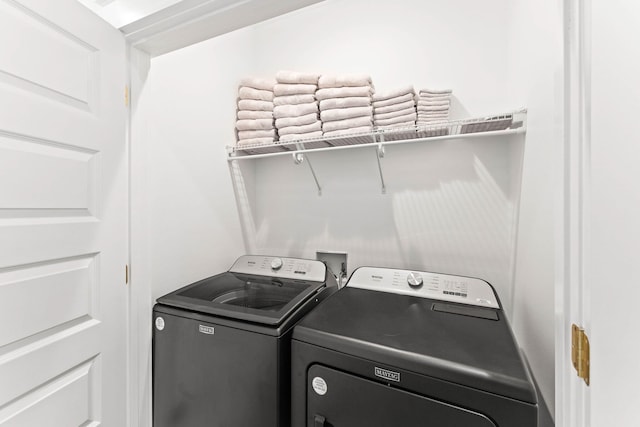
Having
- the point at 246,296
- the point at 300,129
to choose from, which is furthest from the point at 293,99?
the point at 246,296

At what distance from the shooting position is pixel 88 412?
3.29 ft

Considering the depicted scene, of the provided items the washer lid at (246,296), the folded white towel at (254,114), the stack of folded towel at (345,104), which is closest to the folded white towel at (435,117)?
the stack of folded towel at (345,104)

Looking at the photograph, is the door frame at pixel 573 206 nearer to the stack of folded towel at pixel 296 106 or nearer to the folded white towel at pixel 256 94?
the stack of folded towel at pixel 296 106

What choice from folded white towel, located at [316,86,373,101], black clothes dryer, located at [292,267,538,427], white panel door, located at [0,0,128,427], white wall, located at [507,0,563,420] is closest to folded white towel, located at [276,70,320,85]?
folded white towel, located at [316,86,373,101]

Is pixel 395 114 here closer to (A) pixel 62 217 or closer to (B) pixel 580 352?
(B) pixel 580 352

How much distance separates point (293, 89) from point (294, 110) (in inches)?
5.5

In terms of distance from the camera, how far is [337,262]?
191 cm

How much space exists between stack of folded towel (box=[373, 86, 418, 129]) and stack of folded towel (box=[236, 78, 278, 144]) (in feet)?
2.36

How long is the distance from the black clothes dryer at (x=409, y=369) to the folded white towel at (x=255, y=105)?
137 cm

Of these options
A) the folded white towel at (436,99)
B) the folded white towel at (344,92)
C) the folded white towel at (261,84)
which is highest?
the folded white towel at (261,84)

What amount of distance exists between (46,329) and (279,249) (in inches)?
53.3

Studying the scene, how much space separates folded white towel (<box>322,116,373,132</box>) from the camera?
1.54m

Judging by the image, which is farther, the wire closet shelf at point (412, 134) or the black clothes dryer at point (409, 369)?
the wire closet shelf at point (412, 134)

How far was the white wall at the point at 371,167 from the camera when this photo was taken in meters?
1.43
